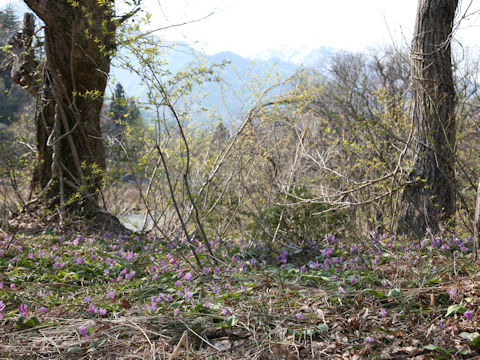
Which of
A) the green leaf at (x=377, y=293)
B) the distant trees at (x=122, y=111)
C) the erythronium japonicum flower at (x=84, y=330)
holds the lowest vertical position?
the erythronium japonicum flower at (x=84, y=330)

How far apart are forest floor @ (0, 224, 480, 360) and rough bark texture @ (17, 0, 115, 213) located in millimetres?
2394

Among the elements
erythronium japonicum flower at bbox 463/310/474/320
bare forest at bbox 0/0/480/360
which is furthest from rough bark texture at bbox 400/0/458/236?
erythronium japonicum flower at bbox 463/310/474/320

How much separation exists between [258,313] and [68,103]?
4.49 meters

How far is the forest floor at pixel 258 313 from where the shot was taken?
1.96 m

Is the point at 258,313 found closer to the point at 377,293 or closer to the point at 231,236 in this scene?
the point at 377,293

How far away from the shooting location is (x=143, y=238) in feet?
17.2

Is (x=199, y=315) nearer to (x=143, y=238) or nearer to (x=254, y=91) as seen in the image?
(x=143, y=238)

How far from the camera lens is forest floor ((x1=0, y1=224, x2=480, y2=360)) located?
196cm

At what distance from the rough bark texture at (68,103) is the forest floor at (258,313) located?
2394 mm

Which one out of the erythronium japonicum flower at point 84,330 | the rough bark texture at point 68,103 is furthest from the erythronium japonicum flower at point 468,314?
the rough bark texture at point 68,103

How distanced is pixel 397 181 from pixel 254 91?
7.27ft

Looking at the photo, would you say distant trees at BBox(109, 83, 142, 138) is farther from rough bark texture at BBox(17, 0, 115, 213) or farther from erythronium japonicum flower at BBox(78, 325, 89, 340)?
erythronium japonicum flower at BBox(78, 325, 89, 340)

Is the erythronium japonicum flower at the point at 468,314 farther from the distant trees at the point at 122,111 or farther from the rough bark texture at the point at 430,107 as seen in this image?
the distant trees at the point at 122,111

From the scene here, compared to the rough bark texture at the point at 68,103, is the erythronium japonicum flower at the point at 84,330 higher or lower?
lower
